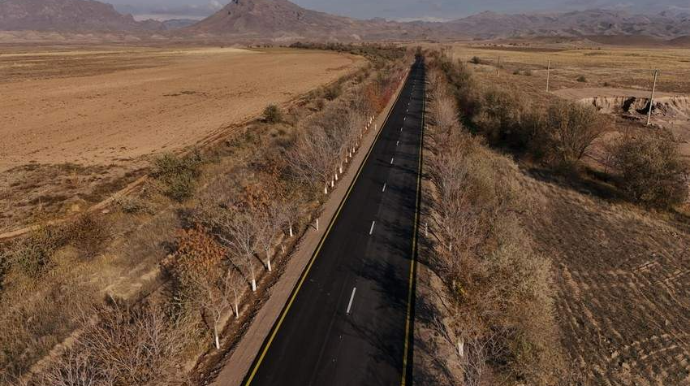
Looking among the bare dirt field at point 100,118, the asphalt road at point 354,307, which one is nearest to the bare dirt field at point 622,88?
the asphalt road at point 354,307

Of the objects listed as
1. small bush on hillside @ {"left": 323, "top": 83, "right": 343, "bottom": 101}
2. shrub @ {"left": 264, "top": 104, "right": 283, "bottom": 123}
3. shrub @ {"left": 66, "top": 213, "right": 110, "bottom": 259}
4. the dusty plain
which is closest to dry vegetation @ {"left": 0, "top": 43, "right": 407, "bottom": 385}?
shrub @ {"left": 66, "top": 213, "right": 110, "bottom": 259}

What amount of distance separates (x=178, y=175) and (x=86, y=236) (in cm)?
1087

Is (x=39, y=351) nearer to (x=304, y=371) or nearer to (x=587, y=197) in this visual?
(x=304, y=371)

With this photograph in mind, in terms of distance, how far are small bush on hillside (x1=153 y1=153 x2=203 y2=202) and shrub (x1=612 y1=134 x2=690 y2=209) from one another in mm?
40426

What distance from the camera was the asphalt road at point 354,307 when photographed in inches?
672

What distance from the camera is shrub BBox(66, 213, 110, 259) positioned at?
79.8 feet

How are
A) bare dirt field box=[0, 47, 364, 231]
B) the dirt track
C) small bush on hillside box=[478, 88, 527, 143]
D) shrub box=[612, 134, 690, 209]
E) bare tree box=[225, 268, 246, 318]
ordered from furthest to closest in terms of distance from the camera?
small bush on hillside box=[478, 88, 527, 143] < the dirt track < bare dirt field box=[0, 47, 364, 231] < shrub box=[612, 134, 690, 209] < bare tree box=[225, 268, 246, 318]

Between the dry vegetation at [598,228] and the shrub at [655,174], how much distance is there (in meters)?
0.09

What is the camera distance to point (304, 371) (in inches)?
673

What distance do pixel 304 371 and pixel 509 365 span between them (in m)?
9.54

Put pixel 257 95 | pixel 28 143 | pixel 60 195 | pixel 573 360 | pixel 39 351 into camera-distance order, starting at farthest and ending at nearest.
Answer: pixel 257 95, pixel 28 143, pixel 60 195, pixel 573 360, pixel 39 351

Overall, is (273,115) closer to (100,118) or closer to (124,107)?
→ (100,118)

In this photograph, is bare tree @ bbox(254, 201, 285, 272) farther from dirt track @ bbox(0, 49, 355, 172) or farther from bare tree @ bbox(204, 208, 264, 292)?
dirt track @ bbox(0, 49, 355, 172)

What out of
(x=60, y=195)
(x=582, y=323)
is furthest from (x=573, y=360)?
(x=60, y=195)
